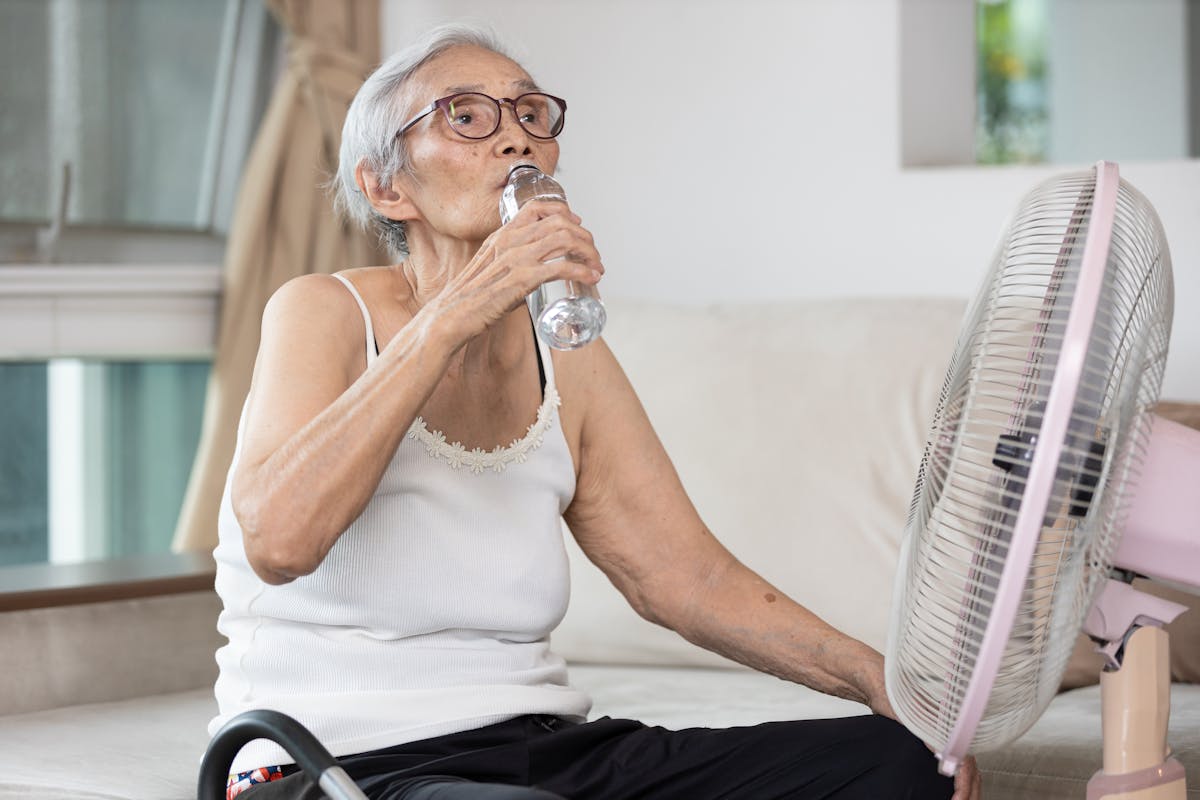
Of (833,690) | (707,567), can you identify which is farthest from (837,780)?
(707,567)

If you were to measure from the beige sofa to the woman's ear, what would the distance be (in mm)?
692

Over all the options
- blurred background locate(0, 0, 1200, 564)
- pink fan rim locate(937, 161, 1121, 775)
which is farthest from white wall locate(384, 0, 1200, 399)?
pink fan rim locate(937, 161, 1121, 775)

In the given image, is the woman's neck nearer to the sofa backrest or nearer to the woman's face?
the woman's face

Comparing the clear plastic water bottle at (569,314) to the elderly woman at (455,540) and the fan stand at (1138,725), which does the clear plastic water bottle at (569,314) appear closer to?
the elderly woman at (455,540)

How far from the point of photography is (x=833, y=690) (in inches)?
55.2

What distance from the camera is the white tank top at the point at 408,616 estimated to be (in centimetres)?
132

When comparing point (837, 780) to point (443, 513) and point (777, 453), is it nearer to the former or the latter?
point (443, 513)

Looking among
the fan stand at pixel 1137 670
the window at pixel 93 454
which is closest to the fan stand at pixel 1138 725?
the fan stand at pixel 1137 670

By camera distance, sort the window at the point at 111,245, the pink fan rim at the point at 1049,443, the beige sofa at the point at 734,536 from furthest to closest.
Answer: the window at the point at 111,245, the beige sofa at the point at 734,536, the pink fan rim at the point at 1049,443

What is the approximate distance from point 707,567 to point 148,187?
2.01 m

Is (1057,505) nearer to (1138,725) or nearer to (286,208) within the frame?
(1138,725)

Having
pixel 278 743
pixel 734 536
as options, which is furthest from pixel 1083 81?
pixel 278 743

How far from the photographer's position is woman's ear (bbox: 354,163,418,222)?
4.77 ft

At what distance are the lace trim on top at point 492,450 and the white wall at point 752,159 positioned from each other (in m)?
1.19
